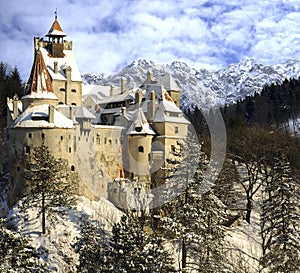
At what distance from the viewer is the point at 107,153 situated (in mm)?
53719

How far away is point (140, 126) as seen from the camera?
180ft

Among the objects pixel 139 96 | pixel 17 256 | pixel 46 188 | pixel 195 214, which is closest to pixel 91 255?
pixel 17 256

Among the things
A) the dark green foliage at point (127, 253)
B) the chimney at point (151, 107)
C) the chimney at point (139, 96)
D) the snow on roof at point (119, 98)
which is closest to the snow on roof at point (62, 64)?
the snow on roof at point (119, 98)

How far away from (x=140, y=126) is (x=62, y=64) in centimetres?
1535

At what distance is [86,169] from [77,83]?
15.4 m

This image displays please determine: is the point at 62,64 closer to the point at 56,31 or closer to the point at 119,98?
the point at 56,31

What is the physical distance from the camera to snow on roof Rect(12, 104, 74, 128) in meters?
46.7

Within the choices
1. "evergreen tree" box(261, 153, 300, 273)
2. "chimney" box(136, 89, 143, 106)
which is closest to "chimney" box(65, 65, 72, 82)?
"chimney" box(136, 89, 143, 106)

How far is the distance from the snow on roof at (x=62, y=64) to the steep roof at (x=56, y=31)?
7.56 ft

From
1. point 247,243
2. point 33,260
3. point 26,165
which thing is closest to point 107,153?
point 26,165

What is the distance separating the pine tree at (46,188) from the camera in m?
41.1

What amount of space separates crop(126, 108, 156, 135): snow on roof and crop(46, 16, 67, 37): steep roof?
17166mm

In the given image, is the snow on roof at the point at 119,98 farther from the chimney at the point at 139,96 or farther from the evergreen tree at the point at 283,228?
the evergreen tree at the point at 283,228

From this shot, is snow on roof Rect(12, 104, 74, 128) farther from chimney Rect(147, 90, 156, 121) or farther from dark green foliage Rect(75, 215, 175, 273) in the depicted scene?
dark green foliage Rect(75, 215, 175, 273)
